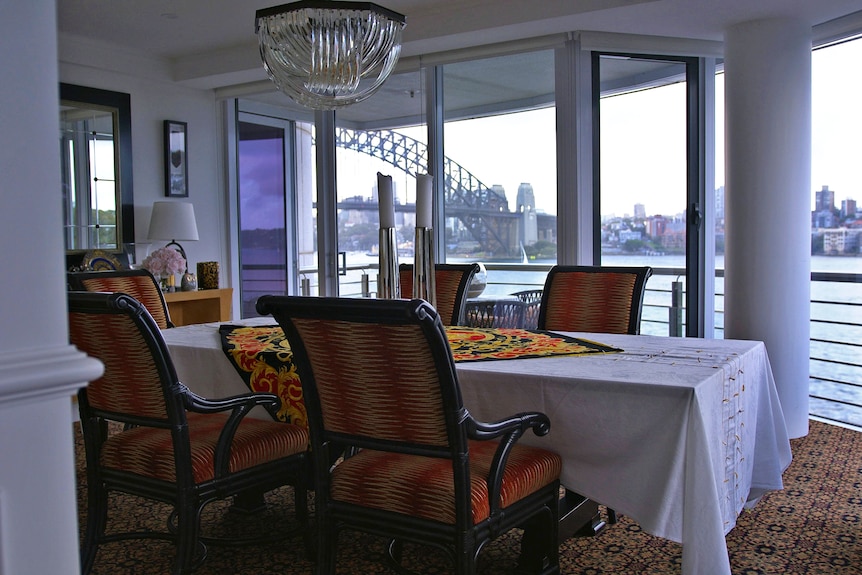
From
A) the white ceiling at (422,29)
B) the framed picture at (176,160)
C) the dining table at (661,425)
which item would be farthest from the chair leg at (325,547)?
the framed picture at (176,160)

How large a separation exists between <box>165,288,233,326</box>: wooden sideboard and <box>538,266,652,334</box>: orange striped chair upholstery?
3.08 meters

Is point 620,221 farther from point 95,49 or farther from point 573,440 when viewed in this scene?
point 95,49

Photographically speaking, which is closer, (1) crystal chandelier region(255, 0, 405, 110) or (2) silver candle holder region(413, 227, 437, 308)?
(2) silver candle holder region(413, 227, 437, 308)

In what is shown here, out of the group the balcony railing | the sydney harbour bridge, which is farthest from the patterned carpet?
the sydney harbour bridge

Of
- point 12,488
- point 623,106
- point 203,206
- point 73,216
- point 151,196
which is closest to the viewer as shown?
point 12,488

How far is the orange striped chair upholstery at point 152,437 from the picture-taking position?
2094mm

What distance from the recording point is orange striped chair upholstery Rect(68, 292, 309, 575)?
82.4 inches

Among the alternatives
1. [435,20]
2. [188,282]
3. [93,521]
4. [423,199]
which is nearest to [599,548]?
[423,199]

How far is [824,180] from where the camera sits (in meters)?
4.23

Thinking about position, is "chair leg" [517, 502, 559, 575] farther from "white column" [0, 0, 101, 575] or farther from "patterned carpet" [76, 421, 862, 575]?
"white column" [0, 0, 101, 575]

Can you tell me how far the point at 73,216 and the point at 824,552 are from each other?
189 inches

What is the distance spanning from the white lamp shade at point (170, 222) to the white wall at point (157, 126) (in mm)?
305

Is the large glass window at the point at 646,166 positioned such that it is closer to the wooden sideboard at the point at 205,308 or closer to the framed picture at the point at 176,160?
the wooden sideboard at the point at 205,308

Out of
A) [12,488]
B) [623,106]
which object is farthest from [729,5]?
[12,488]
